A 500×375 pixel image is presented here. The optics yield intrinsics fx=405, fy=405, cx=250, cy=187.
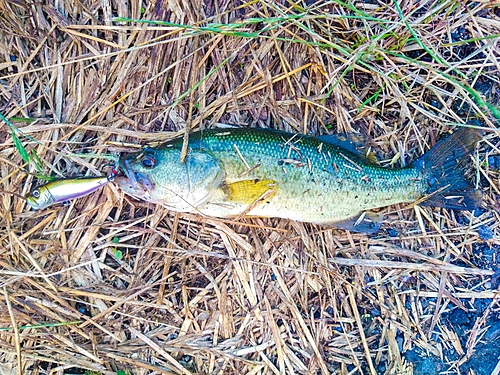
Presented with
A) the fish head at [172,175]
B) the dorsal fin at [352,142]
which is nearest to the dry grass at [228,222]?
the dorsal fin at [352,142]

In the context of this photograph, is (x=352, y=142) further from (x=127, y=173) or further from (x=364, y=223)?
(x=127, y=173)

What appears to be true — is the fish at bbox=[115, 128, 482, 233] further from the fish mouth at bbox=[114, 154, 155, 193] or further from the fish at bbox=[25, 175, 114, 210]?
the fish at bbox=[25, 175, 114, 210]

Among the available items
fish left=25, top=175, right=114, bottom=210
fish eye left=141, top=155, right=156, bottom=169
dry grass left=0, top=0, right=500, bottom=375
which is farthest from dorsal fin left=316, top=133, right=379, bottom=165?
fish left=25, top=175, right=114, bottom=210

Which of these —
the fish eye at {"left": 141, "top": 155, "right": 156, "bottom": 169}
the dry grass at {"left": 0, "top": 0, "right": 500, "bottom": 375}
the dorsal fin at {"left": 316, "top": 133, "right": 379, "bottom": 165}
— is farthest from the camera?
the dorsal fin at {"left": 316, "top": 133, "right": 379, "bottom": 165}

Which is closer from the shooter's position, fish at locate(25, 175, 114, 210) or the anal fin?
fish at locate(25, 175, 114, 210)

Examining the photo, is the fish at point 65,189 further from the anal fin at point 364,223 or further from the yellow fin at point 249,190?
the anal fin at point 364,223

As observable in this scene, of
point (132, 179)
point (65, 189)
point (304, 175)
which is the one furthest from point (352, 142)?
point (65, 189)

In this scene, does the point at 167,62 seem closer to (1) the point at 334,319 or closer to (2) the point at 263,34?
(2) the point at 263,34
